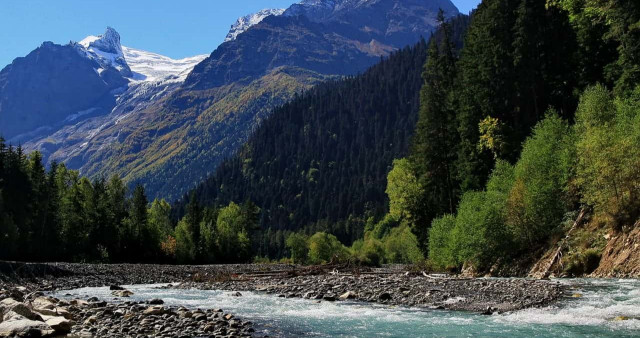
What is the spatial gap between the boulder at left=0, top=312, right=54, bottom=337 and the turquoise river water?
774cm

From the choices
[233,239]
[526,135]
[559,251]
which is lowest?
[233,239]

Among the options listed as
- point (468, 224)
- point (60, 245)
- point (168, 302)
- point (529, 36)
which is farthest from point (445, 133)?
point (60, 245)

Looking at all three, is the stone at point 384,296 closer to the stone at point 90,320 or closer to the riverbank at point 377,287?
the riverbank at point 377,287

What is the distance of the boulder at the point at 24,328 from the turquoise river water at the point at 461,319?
7736 mm

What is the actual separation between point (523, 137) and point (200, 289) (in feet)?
114

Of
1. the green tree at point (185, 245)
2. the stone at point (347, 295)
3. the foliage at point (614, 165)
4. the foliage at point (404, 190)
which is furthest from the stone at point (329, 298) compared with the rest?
the green tree at point (185, 245)

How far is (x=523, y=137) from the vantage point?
53219mm

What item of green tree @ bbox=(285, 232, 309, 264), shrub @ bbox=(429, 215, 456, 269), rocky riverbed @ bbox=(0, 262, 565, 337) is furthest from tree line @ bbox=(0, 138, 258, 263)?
shrub @ bbox=(429, 215, 456, 269)

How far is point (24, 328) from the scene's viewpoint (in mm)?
18656

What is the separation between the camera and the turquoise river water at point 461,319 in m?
18.9

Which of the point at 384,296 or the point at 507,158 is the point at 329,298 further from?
the point at 507,158

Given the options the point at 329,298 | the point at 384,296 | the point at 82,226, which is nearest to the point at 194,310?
the point at 329,298

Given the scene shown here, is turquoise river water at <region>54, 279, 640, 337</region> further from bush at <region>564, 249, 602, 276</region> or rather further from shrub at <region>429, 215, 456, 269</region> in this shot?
shrub at <region>429, 215, 456, 269</region>

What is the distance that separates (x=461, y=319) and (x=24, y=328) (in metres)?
16.8
